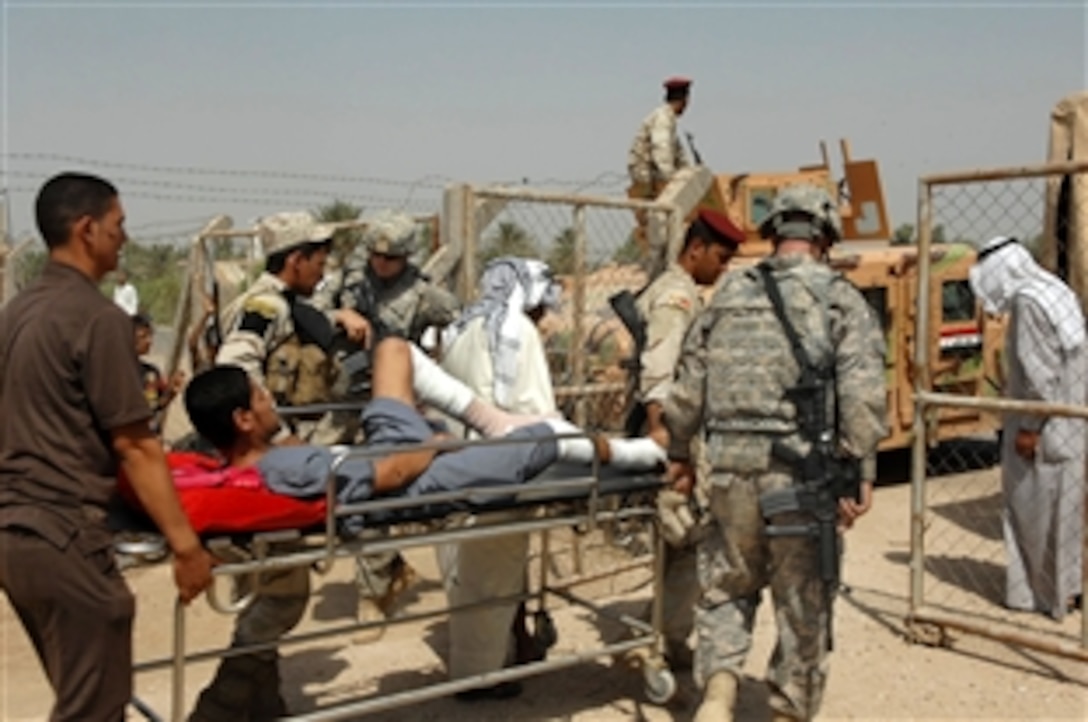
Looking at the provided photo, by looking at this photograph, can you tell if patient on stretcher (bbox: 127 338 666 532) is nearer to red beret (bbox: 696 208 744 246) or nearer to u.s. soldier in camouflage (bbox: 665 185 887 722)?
u.s. soldier in camouflage (bbox: 665 185 887 722)

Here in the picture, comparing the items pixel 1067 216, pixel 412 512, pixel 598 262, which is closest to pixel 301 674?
pixel 412 512

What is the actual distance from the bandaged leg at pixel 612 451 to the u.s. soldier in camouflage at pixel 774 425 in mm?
248

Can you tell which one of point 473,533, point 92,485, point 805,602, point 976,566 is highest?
point 92,485

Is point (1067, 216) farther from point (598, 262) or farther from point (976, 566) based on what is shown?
point (598, 262)

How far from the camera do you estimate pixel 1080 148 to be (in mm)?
6766

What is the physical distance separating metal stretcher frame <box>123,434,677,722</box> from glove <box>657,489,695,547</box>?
0.03 m

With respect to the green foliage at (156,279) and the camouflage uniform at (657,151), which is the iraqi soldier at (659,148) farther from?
the green foliage at (156,279)

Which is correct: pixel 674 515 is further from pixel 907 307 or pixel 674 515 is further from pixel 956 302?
pixel 956 302

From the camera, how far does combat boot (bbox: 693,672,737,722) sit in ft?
13.3

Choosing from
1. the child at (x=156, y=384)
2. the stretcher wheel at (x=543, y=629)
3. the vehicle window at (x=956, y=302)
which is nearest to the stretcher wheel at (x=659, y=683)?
the stretcher wheel at (x=543, y=629)

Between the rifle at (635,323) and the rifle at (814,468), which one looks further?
the rifle at (635,323)

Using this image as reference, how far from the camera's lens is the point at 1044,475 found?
6.09 metres

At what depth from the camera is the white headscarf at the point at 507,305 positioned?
471cm

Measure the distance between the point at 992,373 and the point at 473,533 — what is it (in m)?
6.99
